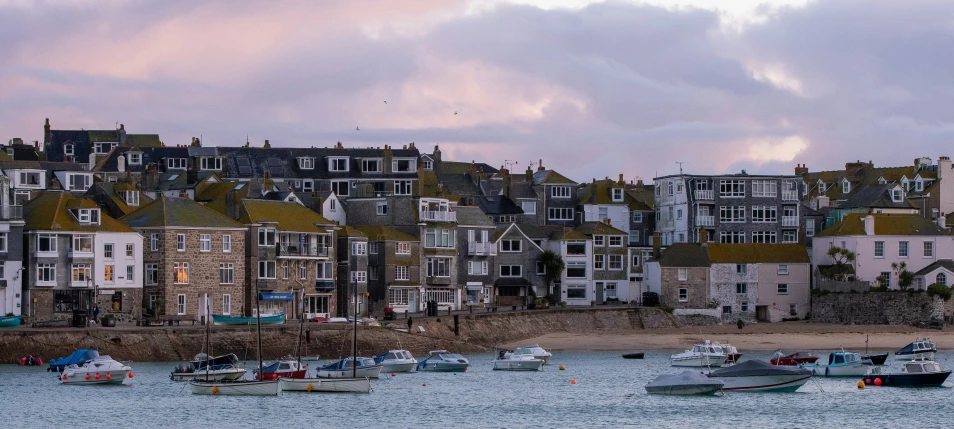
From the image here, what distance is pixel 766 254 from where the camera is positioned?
428ft

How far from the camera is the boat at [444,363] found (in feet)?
320

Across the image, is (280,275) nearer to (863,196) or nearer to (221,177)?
(221,177)

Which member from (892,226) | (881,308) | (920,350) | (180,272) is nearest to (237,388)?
(180,272)

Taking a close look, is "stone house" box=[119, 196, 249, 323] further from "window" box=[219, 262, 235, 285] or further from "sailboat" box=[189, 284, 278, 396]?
"sailboat" box=[189, 284, 278, 396]

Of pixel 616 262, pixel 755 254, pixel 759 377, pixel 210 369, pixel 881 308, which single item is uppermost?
pixel 755 254

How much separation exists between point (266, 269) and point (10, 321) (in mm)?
21285

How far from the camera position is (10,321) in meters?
95.7

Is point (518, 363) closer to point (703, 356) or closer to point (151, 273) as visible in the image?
point (703, 356)

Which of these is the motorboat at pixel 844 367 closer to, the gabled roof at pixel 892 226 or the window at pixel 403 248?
the gabled roof at pixel 892 226

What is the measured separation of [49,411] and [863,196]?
84008mm

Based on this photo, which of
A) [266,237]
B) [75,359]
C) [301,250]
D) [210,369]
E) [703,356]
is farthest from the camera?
[301,250]

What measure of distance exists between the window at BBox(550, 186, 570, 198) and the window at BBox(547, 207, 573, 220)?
1136mm

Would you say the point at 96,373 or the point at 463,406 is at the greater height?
the point at 96,373

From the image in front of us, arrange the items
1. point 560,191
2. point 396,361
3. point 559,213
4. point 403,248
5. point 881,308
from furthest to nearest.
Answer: point 560,191
point 559,213
point 881,308
point 403,248
point 396,361
